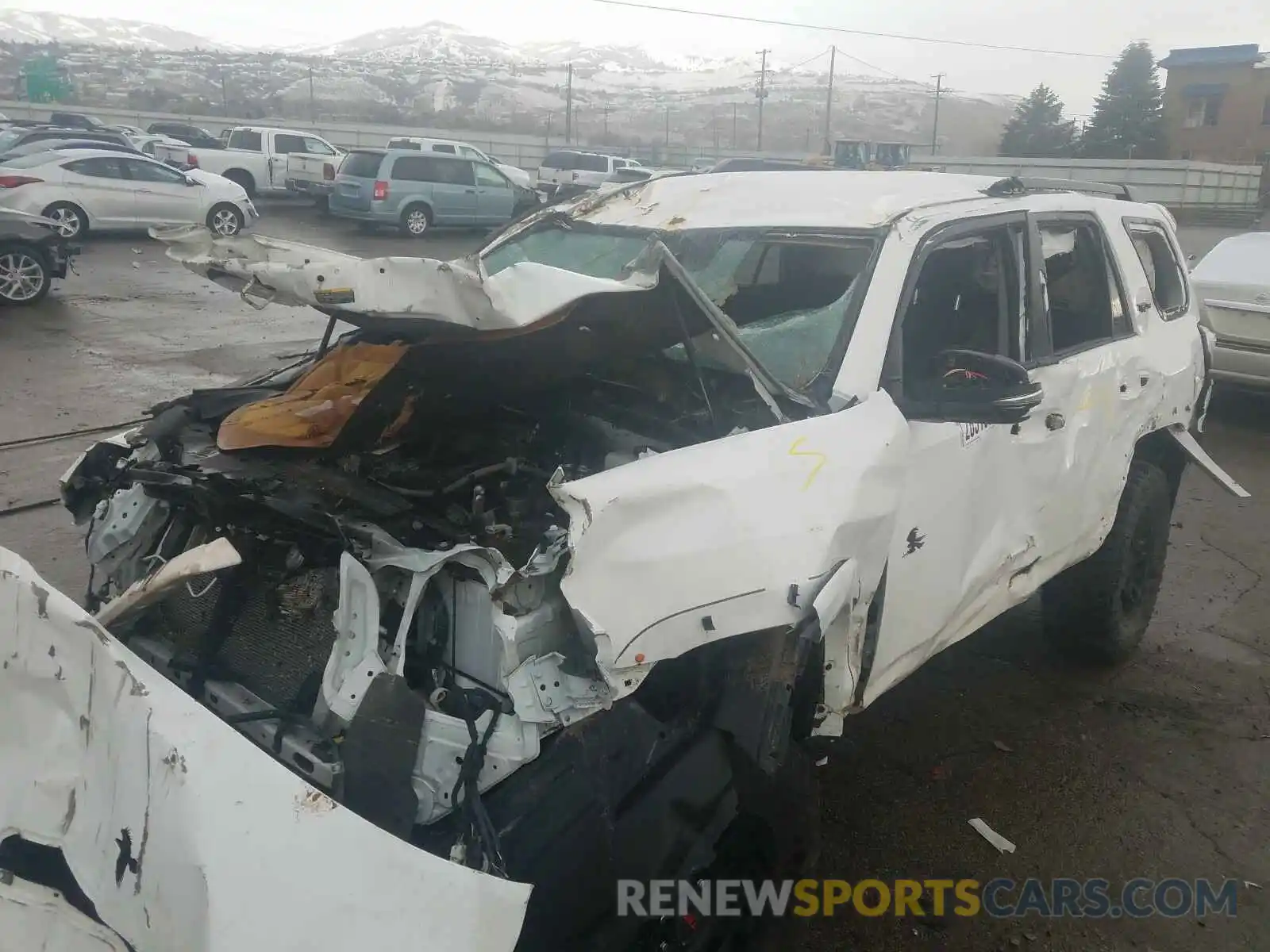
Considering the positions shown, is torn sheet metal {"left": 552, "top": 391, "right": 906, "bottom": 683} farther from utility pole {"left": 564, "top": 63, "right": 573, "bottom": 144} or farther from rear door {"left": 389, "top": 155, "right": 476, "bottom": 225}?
utility pole {"left": 564, "top": 63, "right": 573, "bottom": 144}

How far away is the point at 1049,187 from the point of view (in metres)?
3.95

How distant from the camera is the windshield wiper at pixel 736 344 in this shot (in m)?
2.33

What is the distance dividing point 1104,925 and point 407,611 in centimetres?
224

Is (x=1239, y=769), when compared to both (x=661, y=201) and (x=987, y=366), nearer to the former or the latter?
(x=987, y=366)

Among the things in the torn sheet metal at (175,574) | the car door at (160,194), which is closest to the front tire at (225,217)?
the car door at (160,194)

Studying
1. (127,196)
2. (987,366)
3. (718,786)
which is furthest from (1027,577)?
(127,196)

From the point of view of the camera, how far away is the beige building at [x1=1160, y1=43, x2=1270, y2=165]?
4072cm

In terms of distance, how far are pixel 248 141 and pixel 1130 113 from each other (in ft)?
129

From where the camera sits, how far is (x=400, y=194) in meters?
19.4

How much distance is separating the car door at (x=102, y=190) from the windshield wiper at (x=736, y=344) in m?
15.6

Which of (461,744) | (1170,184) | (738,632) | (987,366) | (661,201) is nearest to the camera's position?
(461,744)

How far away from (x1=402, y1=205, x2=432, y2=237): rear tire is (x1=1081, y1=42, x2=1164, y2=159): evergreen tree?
118 ft

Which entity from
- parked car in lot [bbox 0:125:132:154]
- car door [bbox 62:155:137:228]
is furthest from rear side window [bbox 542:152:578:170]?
car door [bbox 62:155:137:228]

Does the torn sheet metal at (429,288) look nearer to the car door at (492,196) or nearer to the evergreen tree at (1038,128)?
the car door at (492,196)
